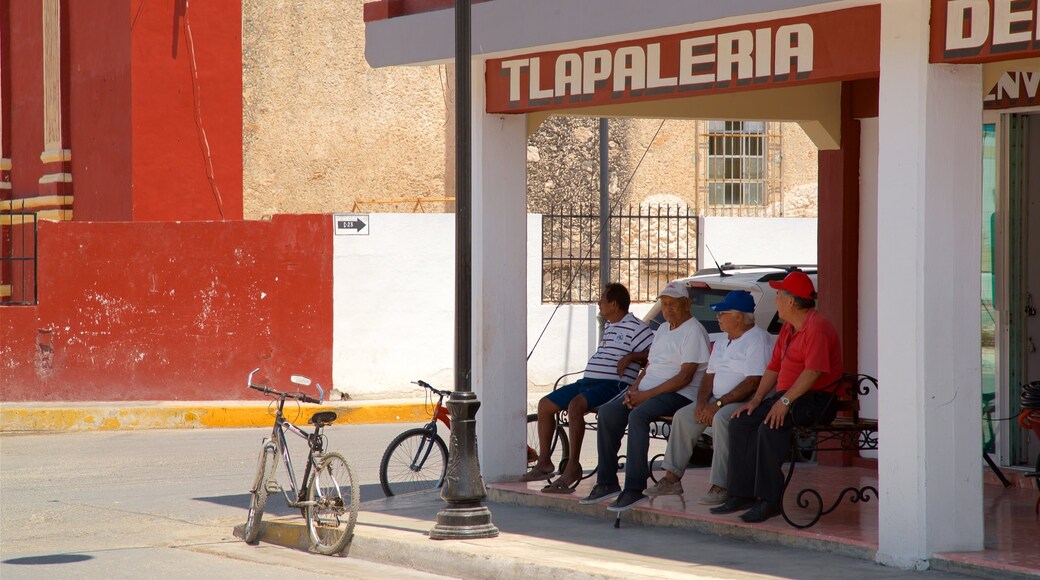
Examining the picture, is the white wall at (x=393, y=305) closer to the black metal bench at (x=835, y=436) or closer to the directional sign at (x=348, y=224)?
the directional sign at (x=348, y=224)

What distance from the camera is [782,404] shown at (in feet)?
27.3

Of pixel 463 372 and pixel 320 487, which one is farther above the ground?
pixel 463 372

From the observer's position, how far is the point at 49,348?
56.5 ft

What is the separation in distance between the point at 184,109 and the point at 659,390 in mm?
11775

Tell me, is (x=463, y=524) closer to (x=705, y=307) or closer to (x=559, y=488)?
(x=559, y=488)

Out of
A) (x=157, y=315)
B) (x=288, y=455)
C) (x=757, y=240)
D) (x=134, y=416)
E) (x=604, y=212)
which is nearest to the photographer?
(x=288, y=455)

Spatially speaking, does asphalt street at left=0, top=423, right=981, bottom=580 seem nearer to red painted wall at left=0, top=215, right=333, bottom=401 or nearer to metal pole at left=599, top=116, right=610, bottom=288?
red painted wall at left=0, top=215, right=333, bottom=401

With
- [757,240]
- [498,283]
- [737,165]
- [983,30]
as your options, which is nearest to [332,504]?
[498,283]

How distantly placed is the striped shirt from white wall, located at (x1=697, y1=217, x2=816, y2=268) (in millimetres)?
10187

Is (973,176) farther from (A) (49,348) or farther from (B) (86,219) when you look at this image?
(B) (86,219)

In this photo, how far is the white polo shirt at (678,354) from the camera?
9.29 metres

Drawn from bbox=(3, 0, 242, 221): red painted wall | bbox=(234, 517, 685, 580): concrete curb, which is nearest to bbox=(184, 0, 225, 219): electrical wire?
bbox=(3, 0, 242, 221): red painted wall

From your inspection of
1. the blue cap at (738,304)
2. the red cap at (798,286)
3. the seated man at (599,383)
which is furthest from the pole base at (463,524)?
the red cap at (798,286)

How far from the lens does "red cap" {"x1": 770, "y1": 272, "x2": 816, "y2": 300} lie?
869 cm
